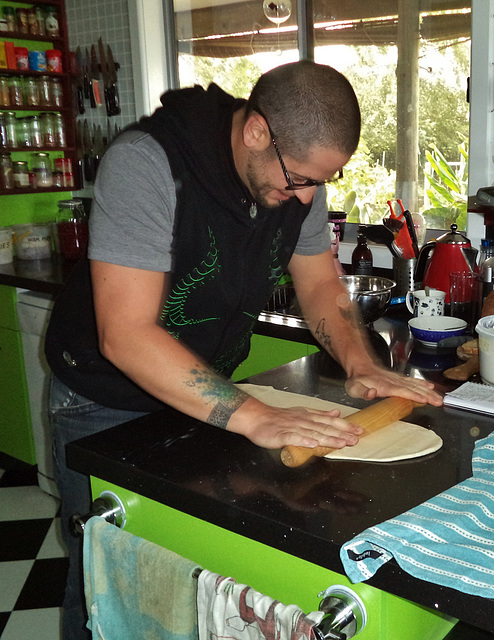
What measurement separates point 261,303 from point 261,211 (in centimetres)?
21

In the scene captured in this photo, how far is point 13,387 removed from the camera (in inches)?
114

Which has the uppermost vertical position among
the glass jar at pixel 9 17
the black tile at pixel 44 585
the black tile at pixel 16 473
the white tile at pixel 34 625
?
the glass jar at pixel 9 17

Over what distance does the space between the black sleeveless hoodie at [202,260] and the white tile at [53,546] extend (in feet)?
3.87

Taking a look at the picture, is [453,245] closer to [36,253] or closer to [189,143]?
[189,143]

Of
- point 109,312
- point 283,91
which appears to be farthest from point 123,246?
point 283,91

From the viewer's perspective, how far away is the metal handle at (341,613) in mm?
811

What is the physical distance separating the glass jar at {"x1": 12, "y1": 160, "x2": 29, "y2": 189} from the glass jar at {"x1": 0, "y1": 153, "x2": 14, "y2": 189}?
40 mm

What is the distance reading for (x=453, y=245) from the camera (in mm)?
1987

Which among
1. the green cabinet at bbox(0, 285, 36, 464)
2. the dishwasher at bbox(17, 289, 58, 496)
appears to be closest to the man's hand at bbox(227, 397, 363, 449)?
the dishwasher at bbox(17, 289, 58, 496)

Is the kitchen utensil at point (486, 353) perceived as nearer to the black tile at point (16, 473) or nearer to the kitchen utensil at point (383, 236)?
the kitchen utensil at point (383, 236)

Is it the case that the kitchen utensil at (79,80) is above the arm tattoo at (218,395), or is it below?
above

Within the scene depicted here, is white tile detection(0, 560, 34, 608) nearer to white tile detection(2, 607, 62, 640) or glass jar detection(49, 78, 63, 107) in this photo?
white tile detection(2, 607, 62, 640)

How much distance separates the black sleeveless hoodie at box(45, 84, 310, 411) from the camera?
4.04 feet

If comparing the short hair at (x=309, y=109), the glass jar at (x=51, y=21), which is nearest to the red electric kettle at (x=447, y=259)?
the short hair at (x=309, y=109)
